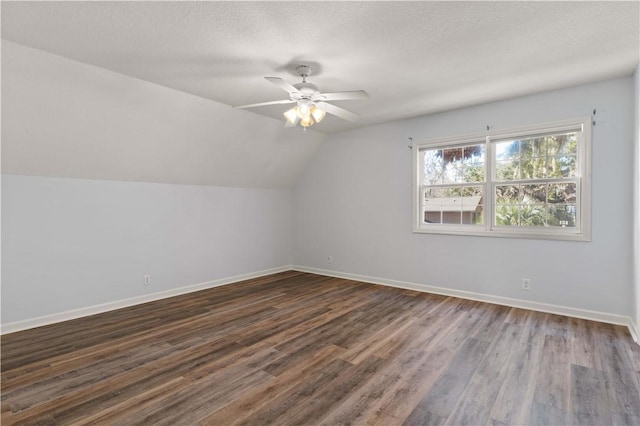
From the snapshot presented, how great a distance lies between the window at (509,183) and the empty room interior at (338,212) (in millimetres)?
28

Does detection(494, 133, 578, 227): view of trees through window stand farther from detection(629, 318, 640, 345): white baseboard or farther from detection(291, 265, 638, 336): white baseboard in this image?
detection(629, 318, 640, 345): white baseboard

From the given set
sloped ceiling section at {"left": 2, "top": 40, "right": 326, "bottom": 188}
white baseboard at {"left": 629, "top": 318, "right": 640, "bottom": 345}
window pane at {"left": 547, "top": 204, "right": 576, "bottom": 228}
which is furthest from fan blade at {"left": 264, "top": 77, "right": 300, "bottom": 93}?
white baseboard at {"left": 629, "top": 318, "right": 640, "bottom": 345}

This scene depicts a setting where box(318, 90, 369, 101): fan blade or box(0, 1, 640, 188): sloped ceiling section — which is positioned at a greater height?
box(0, 1, 640, 188): sloped ceiling section

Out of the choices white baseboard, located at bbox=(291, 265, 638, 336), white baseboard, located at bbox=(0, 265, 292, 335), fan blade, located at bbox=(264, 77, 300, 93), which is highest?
fan blade, located at bbox=(264, 77, 300, 93)

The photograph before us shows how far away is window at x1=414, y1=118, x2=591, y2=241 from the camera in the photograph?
12.1ft

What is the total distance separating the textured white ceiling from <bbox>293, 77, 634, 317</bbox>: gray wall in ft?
1.59

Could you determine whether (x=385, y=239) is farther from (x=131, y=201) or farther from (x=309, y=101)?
(x=131, y=201)

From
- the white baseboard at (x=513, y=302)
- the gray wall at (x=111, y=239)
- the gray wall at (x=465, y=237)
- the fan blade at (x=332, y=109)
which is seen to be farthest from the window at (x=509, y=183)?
the gray wall at (x=111, y=239)

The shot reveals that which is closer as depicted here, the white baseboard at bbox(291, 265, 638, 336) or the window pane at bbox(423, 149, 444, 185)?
the white baseboard at bbox(291, 265, 638, 336)

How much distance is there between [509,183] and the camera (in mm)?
4082

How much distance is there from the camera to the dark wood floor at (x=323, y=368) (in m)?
1.97

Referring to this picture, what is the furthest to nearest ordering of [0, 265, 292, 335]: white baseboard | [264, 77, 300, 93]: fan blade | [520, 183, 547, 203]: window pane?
[520, 183, 547, 203]: window pane → [0, 265, 292, 335]: white baseboard → [264, 77, 300, 93]: fan blade

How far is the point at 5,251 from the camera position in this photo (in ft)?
10.6

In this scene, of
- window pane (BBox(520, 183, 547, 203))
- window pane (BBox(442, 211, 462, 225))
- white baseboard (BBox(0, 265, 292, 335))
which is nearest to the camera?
white baseboard (BBox(0, 265, 292, 335))
